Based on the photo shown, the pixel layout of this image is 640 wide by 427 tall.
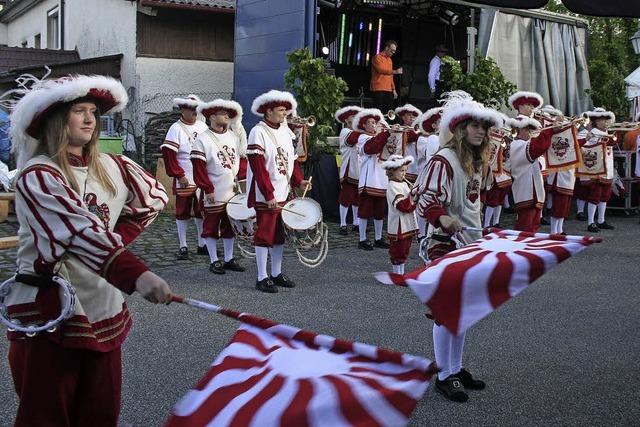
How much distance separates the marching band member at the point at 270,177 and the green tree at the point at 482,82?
6432mm

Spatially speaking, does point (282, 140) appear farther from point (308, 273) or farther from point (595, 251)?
point (595, 251)

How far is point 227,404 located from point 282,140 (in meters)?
5.40

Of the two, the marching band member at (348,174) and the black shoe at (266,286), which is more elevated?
the marching band member at (348,174)

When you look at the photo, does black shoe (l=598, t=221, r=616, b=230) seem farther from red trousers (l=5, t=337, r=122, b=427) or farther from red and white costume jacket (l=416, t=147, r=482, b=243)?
red trousers (l=5, t=337, r=122, b=427)

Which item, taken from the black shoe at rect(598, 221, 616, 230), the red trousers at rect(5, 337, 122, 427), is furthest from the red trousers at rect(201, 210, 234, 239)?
the black shoe at rect(598, 221, 616, 230)

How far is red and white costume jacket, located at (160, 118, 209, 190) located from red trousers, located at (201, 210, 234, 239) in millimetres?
824

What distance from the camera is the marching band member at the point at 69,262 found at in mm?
2729

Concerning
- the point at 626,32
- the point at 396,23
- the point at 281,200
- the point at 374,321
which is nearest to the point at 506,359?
the point at 374,321

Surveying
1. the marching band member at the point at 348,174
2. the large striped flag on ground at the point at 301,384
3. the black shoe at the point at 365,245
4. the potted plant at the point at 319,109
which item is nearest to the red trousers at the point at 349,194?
the marching band member at the point at 348,174

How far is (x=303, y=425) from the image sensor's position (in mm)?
2023

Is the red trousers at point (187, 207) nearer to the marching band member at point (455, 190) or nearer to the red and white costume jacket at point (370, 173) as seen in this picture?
the red and white costume jacket at point (370, 173)

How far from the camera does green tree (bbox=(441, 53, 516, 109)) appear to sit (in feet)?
43.2

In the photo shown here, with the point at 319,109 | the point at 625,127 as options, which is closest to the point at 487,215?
the point at 319,109

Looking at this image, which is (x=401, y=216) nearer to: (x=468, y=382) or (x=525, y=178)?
(x=525, y=178)
